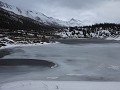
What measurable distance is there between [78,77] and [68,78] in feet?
3.45

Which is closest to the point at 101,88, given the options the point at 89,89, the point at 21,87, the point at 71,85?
the point at 89,89

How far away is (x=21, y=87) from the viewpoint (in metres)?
17.3

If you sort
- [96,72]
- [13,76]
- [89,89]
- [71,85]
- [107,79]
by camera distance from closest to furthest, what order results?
1. [89,89]
2. [71,85]
3. [107,79]
4. [13,76]
5. [96,72]

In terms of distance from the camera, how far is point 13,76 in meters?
23.4

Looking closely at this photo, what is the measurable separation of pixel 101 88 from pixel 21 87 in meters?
5.27

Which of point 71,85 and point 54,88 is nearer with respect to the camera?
point 54,88

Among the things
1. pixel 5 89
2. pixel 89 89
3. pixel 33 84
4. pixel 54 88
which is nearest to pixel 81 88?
pixel 89 89

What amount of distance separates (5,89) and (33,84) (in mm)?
2267

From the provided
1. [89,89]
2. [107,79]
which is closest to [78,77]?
[107,79]

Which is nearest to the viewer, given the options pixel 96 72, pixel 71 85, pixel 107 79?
pixel 71 85

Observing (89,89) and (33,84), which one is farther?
(33,84)

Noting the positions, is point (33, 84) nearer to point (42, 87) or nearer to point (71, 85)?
point (42, 87)

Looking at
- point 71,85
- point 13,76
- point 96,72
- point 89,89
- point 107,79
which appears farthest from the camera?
point 96,72

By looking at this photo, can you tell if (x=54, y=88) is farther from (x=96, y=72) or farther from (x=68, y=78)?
(x=96, y=72)
